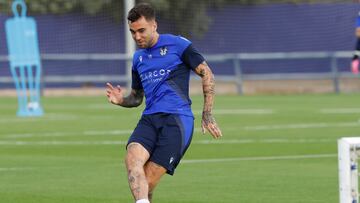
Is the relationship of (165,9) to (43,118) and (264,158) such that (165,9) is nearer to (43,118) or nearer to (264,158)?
(43,118)

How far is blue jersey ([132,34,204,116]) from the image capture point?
1035 centimetres

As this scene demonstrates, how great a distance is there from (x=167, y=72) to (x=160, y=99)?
26cm

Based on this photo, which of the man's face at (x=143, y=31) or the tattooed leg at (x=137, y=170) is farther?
the man's face at (x=143, y=31)

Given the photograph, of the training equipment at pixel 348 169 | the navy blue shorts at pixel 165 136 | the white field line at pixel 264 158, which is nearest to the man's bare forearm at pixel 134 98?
the navy blue shorts at pixel 165 136

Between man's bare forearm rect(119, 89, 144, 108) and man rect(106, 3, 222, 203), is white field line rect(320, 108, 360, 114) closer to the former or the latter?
man's bare forearm rect(119, 89, 144, 108)

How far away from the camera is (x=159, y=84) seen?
10.4m

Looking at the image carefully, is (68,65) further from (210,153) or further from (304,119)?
(210,153)

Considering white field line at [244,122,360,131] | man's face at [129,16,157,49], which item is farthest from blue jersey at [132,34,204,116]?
white field line at [244,122,360,131]

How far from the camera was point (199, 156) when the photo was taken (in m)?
17.2

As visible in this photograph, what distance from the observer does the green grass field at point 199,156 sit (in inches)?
504

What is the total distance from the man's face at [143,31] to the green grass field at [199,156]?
8.14ft

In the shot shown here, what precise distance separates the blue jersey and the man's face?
0.45 ft

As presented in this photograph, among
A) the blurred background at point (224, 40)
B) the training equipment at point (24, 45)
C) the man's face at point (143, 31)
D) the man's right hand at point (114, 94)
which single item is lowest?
the blurred background at point (224, 40)

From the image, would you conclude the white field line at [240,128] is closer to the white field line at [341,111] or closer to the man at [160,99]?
the white field line at [341,111]
